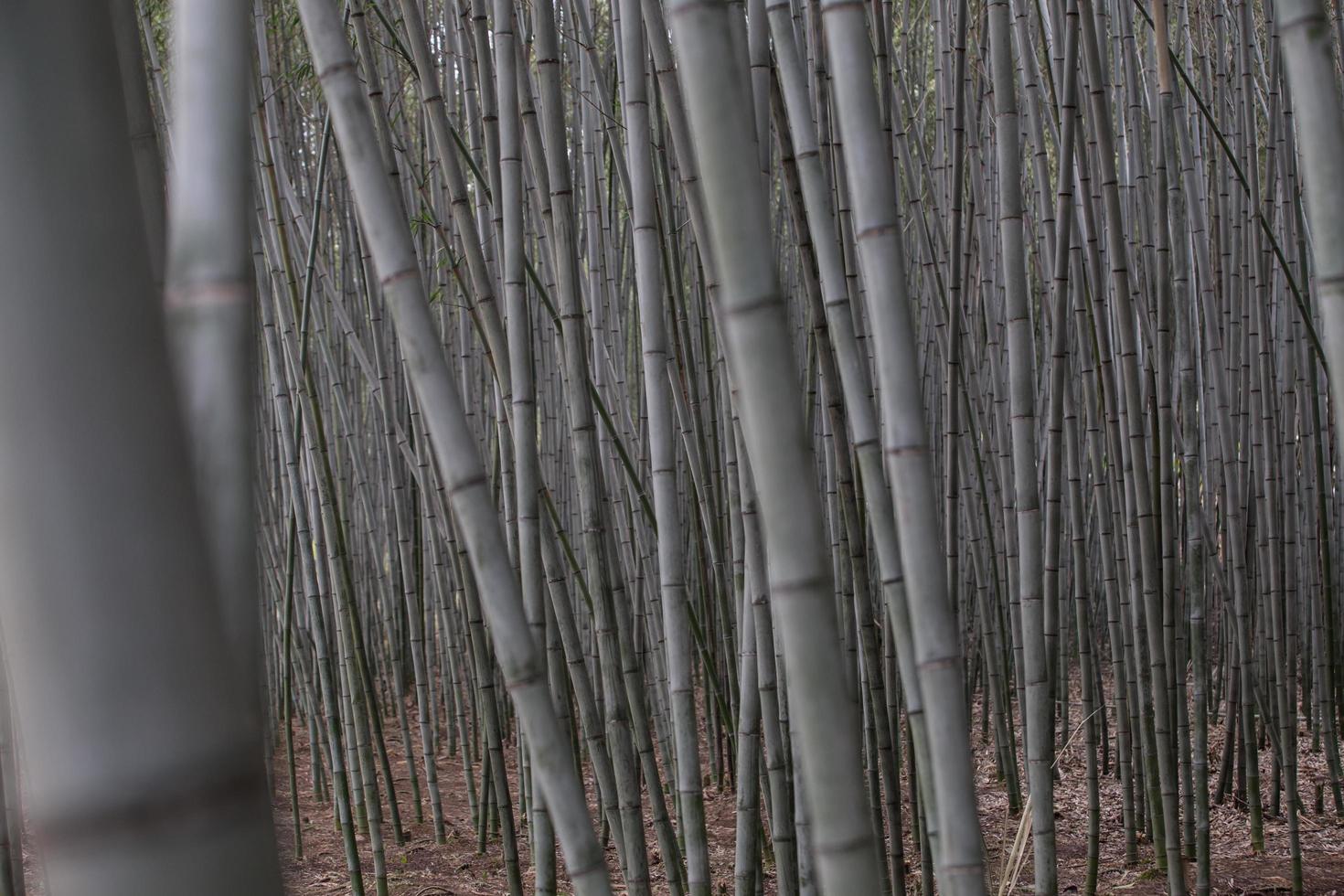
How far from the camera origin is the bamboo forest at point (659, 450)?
0.25m

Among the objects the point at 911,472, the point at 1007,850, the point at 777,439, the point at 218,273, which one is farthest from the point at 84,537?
the point at 1007,850

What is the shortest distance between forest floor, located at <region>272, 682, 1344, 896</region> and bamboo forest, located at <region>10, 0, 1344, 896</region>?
18mm

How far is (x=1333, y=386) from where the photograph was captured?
1.87 feet

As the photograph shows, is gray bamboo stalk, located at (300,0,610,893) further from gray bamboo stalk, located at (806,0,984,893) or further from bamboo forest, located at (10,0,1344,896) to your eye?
gray bamboo stalk, located at (806,0,984,893)

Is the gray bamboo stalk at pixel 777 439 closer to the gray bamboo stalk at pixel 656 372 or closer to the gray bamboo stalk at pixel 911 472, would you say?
the gray bamboo stalk at pixel 911 472

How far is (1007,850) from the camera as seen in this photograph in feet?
6.99

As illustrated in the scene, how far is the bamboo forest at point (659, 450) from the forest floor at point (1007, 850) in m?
0.02

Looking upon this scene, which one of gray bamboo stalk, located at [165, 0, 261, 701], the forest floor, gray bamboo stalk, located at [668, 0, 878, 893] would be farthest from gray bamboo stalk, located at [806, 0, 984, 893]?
the forest floor

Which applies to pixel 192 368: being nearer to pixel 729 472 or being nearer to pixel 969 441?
pixel 729 472

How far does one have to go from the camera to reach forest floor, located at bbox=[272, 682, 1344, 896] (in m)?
2.18

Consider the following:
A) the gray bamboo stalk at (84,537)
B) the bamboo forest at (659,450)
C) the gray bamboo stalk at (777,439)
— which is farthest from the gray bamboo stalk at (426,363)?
the gray bamboo stalk at (84,537)

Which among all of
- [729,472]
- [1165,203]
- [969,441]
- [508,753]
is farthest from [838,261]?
[508,753]

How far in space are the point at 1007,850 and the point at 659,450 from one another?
1.34m

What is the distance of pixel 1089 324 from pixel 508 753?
2.44 meters
